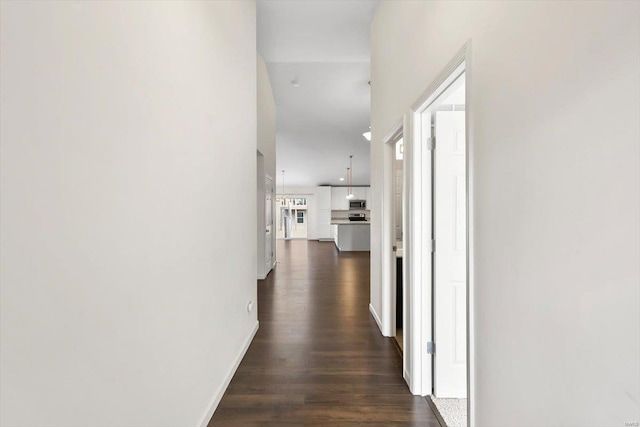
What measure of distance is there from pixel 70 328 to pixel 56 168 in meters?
0.45

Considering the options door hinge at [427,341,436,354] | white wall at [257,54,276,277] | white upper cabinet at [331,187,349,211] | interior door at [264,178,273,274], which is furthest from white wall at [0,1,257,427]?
white upper cabinet at [331,187,349,211]

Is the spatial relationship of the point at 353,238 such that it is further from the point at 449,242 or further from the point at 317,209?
the point at 449,242

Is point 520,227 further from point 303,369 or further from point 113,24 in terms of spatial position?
point 303,369

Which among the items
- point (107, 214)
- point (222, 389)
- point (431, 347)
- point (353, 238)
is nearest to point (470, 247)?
point (431, 347)

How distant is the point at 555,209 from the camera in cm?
84

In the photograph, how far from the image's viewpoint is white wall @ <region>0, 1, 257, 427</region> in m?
0.70

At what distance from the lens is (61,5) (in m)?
0.80

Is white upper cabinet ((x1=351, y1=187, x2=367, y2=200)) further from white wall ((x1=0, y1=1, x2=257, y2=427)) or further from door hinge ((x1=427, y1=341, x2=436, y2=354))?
white wall ((x1=0, y1=1, x2=257, y2=427))

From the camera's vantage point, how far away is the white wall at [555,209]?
26.0 inches

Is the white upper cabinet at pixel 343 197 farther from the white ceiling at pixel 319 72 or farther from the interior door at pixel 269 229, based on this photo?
the interior door at pixel 269 229

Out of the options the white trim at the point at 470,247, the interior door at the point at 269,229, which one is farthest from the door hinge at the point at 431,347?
the interior door at the point at 269,229

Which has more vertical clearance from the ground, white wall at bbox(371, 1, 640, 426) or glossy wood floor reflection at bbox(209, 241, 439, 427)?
white wall at bbox(371, 1, 640, 426)

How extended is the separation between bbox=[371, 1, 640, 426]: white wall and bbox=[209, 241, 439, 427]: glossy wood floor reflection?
91cm

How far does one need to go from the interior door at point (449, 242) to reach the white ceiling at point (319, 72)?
233 centimetres
